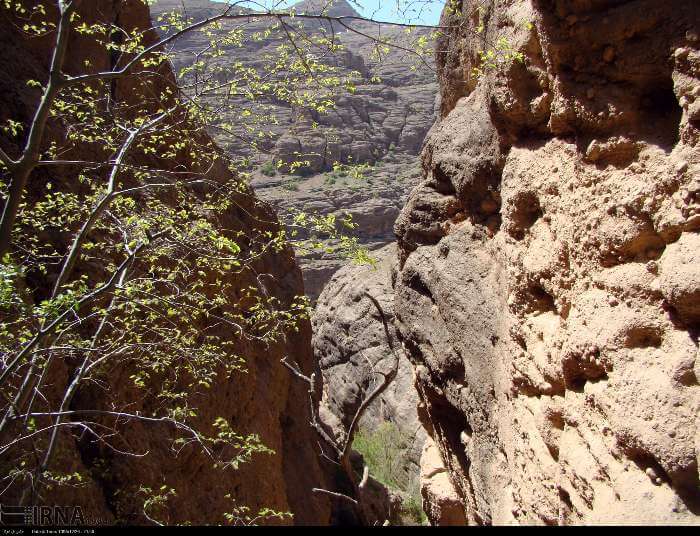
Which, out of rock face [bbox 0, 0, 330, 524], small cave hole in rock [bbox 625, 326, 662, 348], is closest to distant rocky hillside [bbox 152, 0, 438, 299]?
rock face [bbox 0, 0, 330, 524]

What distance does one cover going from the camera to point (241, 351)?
10875mm

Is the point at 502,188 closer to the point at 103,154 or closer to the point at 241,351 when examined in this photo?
the point at 241,351

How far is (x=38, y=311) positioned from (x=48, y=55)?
7.89 meters

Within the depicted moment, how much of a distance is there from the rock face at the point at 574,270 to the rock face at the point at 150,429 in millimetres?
3117

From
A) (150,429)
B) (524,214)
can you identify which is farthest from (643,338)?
(150,429)

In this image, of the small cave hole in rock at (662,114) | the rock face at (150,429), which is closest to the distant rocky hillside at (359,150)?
the rock face at (150,429)

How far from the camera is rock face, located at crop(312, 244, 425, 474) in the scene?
88.0ft

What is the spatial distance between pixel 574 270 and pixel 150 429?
626 cm

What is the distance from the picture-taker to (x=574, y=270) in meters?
5.24

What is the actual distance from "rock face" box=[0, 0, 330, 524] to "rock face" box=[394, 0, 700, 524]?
312 cm

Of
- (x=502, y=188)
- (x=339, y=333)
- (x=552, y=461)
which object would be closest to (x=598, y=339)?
(x=552, y=461)

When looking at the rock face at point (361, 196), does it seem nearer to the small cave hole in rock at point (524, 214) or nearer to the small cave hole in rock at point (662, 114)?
the small cave hole in rock at point (524, 214)

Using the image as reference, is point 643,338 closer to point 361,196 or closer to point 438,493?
point 438,493

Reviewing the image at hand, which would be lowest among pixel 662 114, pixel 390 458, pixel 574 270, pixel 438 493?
pixel 390 458
